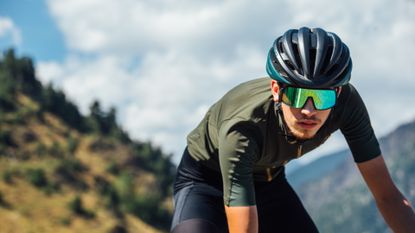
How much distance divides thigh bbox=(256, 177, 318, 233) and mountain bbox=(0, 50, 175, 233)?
69.1 metres

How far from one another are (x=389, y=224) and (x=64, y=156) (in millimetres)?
103236

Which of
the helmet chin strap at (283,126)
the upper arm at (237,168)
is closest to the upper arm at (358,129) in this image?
the helmet chin strap at (283,126)

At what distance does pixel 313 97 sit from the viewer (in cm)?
490

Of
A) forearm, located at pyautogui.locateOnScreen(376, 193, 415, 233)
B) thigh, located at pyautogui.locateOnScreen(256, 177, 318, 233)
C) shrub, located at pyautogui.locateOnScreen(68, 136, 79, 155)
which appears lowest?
forearm, located at pyautogui.locateOnScreen(376, 193, 415, 233)

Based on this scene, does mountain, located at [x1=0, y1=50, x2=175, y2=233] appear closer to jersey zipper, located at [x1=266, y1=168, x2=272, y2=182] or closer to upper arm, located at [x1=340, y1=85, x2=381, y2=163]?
jersey zipper, located at [x1=266, y1=168, x2=272, y2=182]

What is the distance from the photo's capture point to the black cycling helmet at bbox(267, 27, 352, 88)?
4938 millimetres

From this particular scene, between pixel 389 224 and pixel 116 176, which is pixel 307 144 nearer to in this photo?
pixel 389 224

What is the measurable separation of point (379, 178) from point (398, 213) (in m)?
0.36

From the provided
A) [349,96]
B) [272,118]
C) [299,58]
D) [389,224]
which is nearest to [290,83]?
[299,58]

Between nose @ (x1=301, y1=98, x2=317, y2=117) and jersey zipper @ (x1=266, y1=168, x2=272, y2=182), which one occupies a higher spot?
jersey zipper @ (x1=266, y1=168, x2=272, y2=182)

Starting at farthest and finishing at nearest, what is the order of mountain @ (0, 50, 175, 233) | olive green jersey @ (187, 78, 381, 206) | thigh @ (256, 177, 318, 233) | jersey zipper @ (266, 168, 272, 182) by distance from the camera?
mountain @ (0, 50, 175, 233)
thigh @ (256, 177, 318, 233)
jersey zipper @ (266, 168, 272, 182)
olive green jersey @ (187, 78, 381, 206)

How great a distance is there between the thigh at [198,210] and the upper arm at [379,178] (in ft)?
5.10

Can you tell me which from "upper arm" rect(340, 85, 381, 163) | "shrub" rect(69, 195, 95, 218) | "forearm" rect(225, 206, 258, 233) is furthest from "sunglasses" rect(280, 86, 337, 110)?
"shrub" rect(69, 195, 95, 218)

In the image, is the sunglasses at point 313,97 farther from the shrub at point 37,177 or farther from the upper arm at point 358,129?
the shrub at point 37,177
